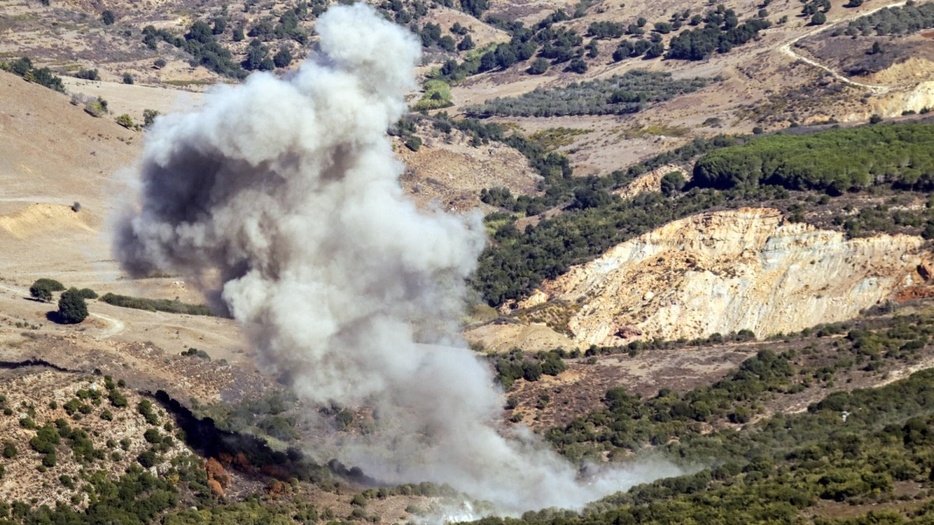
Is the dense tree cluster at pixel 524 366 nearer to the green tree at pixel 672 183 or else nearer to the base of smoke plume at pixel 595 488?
the base of smoke plume at pixel 595 488

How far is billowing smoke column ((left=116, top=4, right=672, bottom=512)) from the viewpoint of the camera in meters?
63.7

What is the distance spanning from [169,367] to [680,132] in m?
74.1

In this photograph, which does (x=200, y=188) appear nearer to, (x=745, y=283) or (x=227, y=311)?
(x=227, y=311)

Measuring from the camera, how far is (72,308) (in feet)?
283

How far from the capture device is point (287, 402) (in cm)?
7662

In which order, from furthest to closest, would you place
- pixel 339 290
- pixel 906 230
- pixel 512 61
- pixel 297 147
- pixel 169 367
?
1. pixel 512 61
2. pixel 906 230
3. pixel 169 367
4. pixel 339 290
5. pixel 297 147

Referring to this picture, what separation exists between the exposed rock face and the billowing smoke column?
31.7m

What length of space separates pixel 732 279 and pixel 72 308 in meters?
42.4

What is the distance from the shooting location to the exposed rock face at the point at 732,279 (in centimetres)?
10544

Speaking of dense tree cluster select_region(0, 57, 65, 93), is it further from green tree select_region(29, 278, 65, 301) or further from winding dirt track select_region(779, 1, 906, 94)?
winding dirt track select_region(779, 1, 906, 94)

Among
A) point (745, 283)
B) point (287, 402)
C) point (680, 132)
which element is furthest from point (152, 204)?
point (680, 132)

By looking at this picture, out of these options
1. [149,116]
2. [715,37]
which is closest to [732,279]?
[149,116]

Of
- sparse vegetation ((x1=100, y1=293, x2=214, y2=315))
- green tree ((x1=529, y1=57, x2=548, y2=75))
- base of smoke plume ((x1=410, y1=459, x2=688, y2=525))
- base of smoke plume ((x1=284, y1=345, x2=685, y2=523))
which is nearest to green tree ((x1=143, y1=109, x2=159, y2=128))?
sparse vegetation ((x1=100, y1=293, x2=214, y2=315))

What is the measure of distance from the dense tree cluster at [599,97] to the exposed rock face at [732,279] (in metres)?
46.4
